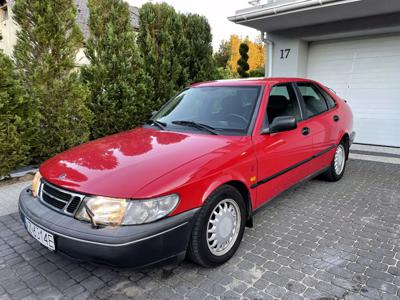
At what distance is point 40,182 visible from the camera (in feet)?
8.87

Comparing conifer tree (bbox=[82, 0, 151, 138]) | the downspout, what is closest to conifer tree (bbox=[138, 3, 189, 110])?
conifer tree (bbox=[82, 0, 151, 138])

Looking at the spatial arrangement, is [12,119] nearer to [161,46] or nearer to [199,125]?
[199,125]

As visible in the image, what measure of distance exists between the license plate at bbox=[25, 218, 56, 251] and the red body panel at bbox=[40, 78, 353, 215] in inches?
14.6

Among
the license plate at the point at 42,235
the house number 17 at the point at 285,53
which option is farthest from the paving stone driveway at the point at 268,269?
the house number 17 at the point at 285,53

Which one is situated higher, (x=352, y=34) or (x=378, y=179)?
(x=352, y=34)

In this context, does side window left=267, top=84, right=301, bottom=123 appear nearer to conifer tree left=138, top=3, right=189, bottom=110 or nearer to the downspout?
conifer tree left=138, top=3, right=189, bottom=110

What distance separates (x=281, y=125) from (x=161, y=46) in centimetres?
528

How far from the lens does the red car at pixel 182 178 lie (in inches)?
82.7

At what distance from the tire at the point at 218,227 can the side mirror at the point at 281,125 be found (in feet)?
2.58

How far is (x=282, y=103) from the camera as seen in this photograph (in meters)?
3.66

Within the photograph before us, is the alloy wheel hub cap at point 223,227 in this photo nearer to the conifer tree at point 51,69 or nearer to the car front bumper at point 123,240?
the car front bumper at point 123,240

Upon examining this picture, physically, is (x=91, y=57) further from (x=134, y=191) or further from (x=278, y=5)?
(x=134, y=191)

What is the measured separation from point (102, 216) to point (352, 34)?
7379mm

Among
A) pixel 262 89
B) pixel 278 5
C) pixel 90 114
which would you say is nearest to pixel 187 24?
pixel 278 5
